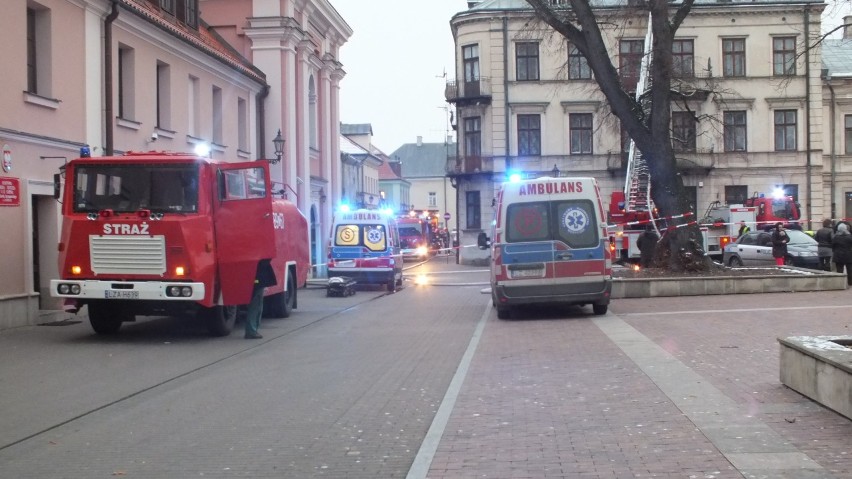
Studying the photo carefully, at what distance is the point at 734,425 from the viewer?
6922 mm

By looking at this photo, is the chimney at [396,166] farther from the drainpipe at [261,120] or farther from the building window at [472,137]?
the drainpipe at [261,120]

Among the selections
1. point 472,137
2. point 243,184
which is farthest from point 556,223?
point 472,137

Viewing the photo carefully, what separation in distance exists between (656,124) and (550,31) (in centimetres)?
559

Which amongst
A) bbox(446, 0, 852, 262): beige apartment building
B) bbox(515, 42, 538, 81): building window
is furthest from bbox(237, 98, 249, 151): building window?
bbox(515, 42, 538, 81): building window

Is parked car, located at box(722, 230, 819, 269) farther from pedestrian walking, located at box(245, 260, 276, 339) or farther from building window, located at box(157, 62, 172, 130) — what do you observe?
building window, located at box(157, 62, 172, 130)

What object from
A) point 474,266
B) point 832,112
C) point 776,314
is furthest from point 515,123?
point 776,314

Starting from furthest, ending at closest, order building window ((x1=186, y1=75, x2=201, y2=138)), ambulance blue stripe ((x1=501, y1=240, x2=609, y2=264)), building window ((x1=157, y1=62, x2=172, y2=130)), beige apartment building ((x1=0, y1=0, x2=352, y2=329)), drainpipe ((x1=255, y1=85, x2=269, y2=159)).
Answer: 1. drainpipe ((x1=255, y1=85, x2=269, y2=159))
2. building window ((x1=186, y1=75, x2=201, y2=138))
3. building window ((x1=157, y1=62, x2=172, y2=130))
4. ambulance blue stripe ((x1=501, y1=240, x2=609, y2=264))
5. beige apartment building ((x1=0, y1=0, x2=352, y2=329))

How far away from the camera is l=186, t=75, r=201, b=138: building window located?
2458cm

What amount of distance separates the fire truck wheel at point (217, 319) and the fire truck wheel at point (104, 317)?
4.57 feet

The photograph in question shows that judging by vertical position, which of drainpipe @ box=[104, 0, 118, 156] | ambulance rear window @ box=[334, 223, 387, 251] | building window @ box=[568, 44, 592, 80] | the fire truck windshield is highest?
building window @ box=[568, 44, 592, 80]

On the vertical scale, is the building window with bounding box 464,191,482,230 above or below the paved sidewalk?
above

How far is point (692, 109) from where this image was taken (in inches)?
1844

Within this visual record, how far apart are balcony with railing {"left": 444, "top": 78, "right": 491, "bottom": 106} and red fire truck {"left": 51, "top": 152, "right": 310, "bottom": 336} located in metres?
33.6

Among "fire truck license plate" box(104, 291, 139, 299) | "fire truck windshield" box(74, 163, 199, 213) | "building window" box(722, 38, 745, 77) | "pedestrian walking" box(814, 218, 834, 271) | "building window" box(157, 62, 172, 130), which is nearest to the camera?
"fire truck license plate" box(104, 291, 139, 299)
